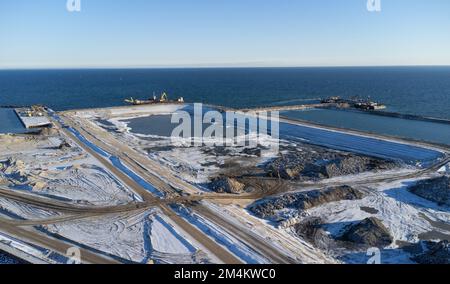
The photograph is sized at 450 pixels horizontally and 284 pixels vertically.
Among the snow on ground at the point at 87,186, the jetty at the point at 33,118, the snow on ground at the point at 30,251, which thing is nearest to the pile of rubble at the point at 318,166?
the snow on ground at the point at 87,186

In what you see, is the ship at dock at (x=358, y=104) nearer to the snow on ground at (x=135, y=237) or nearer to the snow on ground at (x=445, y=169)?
the snow on ground at (x=445, y=169)

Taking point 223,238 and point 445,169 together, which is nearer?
point 223,238

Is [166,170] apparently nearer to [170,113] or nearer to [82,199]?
[82,199]

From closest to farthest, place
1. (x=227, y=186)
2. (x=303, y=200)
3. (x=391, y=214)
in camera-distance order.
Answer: (x=391, y=214) < (x=303, y=200) < (x=227, y=186)

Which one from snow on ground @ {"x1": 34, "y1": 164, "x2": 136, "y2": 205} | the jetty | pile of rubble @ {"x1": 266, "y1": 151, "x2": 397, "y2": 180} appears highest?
the jetty

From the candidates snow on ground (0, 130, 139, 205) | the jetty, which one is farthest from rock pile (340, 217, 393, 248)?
the jetty

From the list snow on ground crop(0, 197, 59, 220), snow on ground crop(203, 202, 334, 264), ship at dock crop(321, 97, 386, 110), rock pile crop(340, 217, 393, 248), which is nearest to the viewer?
snow on ground crop(203, 202, 334, 264)

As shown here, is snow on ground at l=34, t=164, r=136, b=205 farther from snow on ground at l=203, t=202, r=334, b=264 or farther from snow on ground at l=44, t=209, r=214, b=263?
snow on ground at l=203, t=202, r=334, b=264

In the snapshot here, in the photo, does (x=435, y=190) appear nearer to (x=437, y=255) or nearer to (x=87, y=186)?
(x=437, y=255)

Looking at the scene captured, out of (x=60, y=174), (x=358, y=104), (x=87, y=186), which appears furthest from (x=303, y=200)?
(x=358, y=104)

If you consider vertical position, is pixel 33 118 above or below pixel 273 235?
above

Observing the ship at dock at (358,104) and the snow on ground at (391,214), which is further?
the ship at dock at (358,104)
